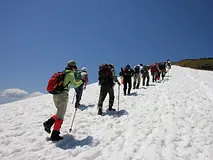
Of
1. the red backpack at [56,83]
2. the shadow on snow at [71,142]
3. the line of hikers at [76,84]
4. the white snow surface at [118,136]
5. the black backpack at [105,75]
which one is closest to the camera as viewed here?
the white snow surface at [118,136]

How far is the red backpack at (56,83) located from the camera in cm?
560

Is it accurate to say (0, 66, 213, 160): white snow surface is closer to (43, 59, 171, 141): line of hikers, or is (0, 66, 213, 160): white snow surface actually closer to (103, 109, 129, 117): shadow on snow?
(103, 109, 129, 117): shadow on snow

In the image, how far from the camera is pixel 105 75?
28.4 feet

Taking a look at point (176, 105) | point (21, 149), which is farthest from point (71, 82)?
point (176, 105)

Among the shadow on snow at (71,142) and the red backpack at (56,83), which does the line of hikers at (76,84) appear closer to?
the red backpack at (56,83)

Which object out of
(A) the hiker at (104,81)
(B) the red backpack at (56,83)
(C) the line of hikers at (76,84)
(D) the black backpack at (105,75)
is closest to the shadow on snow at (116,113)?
(C) the line of hikers at (76,84)

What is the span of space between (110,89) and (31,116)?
4344 mm

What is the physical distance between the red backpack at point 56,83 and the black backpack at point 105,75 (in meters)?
3.11

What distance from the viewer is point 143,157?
15.4 feet

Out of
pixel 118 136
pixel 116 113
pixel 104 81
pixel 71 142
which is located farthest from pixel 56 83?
pixel 116 113

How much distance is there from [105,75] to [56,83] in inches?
136

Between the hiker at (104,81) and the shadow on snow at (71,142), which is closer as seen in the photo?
the shadow on snow at (71,142)

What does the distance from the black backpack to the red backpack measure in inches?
122

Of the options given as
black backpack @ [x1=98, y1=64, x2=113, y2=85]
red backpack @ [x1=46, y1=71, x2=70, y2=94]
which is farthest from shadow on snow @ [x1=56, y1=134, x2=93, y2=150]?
black backpack @ [x1=98, y1=64, x2=113, y2=85]
